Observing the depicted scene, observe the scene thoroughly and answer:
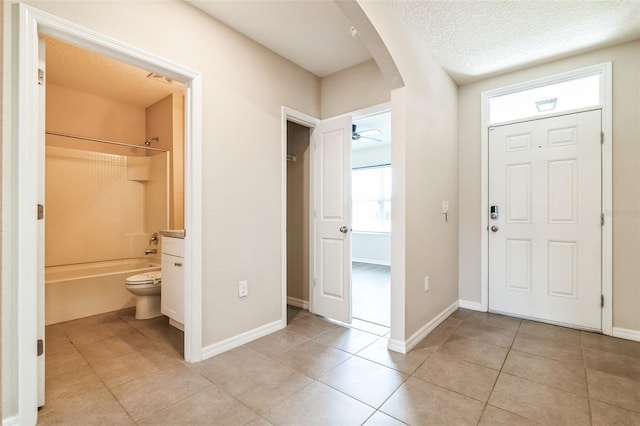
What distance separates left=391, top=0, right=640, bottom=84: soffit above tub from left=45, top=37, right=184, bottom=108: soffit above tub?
2698 millimetres

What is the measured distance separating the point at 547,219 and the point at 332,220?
215 centimetres

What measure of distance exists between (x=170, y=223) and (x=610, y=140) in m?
4.70

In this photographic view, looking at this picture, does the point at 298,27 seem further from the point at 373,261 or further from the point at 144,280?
the point at 373,261

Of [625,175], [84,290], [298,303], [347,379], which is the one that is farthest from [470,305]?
[84,290]

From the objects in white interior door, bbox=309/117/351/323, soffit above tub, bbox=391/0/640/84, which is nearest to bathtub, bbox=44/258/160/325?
white interior door, bbox=309/117/351/323

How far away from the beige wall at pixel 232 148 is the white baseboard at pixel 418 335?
1106 millimetres

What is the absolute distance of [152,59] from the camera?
6.27 ft

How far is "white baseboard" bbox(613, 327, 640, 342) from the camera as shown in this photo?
2500 mm

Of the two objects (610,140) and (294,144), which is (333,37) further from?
(610,140)

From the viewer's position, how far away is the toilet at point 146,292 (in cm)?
296

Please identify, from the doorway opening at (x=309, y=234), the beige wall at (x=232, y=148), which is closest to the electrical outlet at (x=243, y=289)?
the beige wall at (x=232, y=148)

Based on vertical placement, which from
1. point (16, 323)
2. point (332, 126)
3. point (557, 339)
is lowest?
point (557, 339)

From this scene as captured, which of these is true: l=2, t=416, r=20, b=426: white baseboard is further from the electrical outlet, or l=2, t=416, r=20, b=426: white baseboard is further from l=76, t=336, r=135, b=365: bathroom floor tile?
the electrical outlet

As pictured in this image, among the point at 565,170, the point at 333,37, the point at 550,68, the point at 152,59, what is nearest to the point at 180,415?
the point at 152,59
